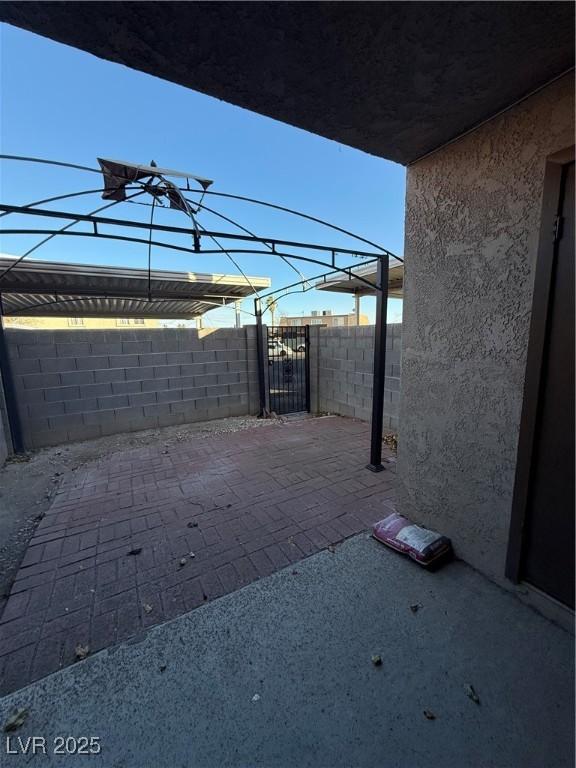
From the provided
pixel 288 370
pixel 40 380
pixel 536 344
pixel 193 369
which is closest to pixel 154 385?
pixel 193 369

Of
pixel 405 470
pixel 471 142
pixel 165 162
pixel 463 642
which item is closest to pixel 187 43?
pixel 471 142

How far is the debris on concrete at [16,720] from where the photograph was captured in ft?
4.07

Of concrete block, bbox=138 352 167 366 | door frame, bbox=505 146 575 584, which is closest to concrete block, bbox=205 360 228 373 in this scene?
concrete block, bbox=138 352 167 366

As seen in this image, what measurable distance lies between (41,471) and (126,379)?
72.4 inches

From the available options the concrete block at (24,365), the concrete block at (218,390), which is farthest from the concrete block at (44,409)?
the concrete block at (218,390)

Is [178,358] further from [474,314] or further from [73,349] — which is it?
[474,314]

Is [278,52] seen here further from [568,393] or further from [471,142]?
[568,393]

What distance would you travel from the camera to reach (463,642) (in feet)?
5.00

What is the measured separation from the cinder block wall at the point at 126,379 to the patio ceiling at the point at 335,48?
174 inches

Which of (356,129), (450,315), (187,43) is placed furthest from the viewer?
(450,315)

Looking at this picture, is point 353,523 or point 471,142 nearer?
point 471,142

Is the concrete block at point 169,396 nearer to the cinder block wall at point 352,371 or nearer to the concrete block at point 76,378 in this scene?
the concrete block at point 76,378

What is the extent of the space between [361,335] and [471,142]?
3624 mm

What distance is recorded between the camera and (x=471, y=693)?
51.4 inches
